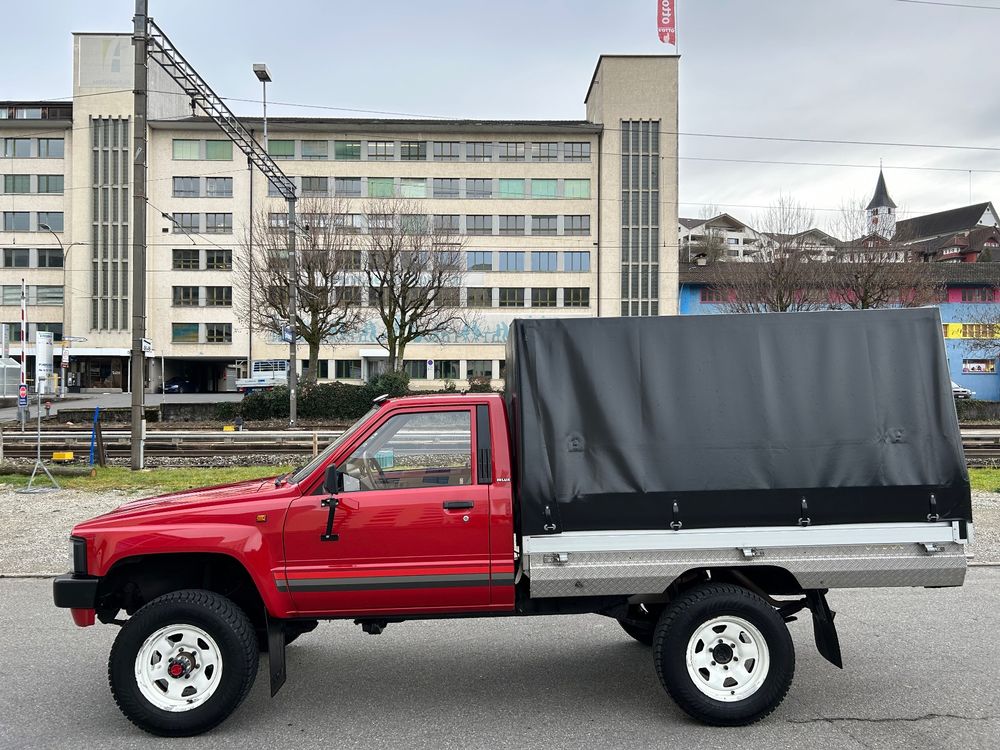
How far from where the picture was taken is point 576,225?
A: 63.4m

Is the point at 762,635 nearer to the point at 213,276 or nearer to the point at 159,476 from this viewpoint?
the point at 159,476

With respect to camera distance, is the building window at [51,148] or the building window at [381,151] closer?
the building window at [381,151]

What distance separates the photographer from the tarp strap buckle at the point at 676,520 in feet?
15.5

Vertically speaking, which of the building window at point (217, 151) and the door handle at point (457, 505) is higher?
the building window at point (217, 151)

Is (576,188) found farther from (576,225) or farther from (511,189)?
(511,189)

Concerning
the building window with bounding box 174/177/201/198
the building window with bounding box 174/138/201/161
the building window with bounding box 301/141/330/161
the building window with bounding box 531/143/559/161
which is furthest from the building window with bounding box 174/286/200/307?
the building window with bounding box 531/143/559/161

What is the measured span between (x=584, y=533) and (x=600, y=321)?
4.20 ft

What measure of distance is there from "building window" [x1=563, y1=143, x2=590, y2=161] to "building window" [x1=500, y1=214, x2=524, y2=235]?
20.4 ft

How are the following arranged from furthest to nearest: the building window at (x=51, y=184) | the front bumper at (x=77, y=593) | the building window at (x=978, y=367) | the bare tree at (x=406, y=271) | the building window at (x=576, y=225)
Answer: the building window at (x=51, y=184) < the building window at (x=576, y=225) < the building window at (x=978, y=367) < the bare tree at (x=406, y=271) < the front bumper at (x=77, y=593)

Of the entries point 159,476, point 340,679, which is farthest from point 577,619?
point 159,476

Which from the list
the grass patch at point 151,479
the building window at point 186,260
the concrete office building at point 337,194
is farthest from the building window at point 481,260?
the grass patch at point 151,479

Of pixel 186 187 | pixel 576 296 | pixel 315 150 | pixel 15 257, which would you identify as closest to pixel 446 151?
pixel 315 150

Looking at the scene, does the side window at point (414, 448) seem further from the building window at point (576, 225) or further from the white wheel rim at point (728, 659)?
the building window at point (576, 225)

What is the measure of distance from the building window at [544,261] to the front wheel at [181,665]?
59449 mm
